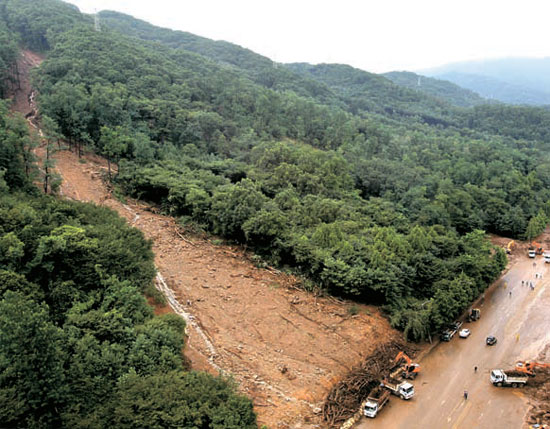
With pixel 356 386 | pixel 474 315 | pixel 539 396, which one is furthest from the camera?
pixel 474 315

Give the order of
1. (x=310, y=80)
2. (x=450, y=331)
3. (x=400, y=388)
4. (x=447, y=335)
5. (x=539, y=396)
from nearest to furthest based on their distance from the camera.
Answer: (x=400, y=388), (x=539, y=396), (x=447, y=335), (x=450, y=331), (x=310, y=80)

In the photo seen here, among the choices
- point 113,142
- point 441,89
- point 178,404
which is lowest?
point 178,404

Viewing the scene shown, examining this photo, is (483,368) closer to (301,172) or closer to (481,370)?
(481,370)

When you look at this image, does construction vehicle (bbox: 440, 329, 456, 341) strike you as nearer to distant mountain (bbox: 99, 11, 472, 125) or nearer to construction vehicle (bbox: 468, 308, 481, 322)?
construction vehicle (bbox: 468, 308, 481, 322)

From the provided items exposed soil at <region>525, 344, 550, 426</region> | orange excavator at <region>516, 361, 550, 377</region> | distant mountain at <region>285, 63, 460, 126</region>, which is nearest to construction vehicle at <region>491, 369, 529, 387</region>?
exposed soil at <region>525, 344, 550, 426</region>

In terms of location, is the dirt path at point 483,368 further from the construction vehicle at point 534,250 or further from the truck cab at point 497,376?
the construction vehicle at point 534,250

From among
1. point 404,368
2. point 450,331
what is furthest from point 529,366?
point 404,368
